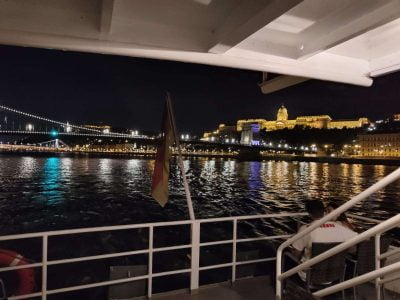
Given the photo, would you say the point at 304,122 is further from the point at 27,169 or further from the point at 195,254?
the point at 195,254

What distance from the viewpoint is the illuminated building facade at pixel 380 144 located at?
83.8m

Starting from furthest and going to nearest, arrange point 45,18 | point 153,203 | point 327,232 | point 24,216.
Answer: point 153,203, point 24,216, point 327,232, point 45,18

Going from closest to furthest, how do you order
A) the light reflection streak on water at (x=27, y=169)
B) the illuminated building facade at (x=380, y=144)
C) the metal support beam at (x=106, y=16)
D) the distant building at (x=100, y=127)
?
the metal support beam at (x=106, y=16) → the light reflection streak on water at (x=27, y=169) → the illuminated building facade at (x=380, y=144) → the distant building at (x=100, y=127)

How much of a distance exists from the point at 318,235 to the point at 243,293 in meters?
1.06

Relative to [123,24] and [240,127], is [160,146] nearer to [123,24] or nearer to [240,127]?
Result: [123,24]

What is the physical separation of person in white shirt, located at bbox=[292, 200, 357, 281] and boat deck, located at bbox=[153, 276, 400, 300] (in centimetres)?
65

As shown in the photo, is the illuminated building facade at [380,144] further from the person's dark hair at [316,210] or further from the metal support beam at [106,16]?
the metal support beam at [106,16]

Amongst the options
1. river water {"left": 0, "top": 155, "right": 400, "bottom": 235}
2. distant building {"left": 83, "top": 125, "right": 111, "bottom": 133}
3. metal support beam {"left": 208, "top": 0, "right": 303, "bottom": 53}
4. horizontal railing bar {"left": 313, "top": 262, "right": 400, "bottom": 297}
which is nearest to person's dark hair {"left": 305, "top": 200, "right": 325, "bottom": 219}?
horizontal railing bar {"left": 313, "top": 262, "right": 400, "bottom": 297}

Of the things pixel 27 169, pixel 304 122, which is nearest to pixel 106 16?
pixel 27 169

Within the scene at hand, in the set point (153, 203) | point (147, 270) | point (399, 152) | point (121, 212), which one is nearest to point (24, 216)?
point (121, 212)

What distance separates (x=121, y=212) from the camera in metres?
18.7

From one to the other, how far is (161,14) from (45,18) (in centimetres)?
77

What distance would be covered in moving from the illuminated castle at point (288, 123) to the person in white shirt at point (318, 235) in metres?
106

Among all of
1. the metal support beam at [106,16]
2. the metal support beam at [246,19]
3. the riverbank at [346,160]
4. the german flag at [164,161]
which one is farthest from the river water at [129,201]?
the riverbank at [346,160]
